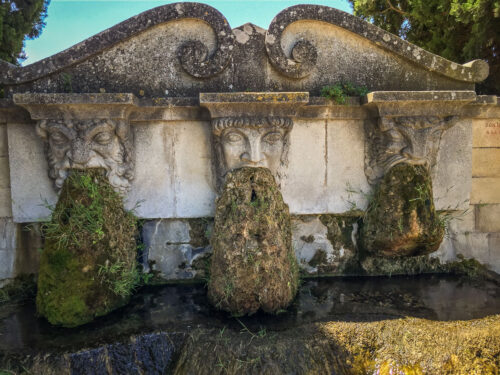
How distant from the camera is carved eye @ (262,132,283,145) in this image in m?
2.78

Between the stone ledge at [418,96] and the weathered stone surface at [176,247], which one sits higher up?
the stone ledge at [418,96]

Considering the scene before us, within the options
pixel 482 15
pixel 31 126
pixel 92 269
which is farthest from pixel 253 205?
pixel 482 15

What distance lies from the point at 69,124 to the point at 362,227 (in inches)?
102

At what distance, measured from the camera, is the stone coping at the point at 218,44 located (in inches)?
110

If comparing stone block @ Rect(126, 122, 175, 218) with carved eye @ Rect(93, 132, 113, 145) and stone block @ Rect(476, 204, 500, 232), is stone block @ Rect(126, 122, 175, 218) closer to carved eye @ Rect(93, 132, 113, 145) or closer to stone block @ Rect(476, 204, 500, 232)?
carved eye @ Rect(93, 132, 113, 145)

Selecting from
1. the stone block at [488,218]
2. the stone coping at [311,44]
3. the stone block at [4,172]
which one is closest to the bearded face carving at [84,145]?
the stone block at [4,172]

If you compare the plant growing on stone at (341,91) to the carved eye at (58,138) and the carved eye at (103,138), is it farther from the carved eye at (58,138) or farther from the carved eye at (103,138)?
the carved eye at (58,138)

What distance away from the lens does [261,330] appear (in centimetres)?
232

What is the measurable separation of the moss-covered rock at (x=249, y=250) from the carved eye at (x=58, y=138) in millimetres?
1287

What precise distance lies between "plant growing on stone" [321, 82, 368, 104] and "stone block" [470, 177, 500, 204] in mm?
1416

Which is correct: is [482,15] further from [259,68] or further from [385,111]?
[259,68]

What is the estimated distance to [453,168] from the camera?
10.5 ft

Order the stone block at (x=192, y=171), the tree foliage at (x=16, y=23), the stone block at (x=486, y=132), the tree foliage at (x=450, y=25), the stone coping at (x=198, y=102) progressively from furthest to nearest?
the tree foliage at (x=16, y=23), the tree foliage at (x=450, y=25), the stone block at (x=486, y=132), the stone block at (x=192, y=171), the stone coping at (x=198, y=102)

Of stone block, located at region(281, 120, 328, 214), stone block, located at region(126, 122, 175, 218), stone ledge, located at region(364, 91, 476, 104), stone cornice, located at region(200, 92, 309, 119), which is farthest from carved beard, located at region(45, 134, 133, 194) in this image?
stone ledge, located at region(364, 91, 476, 104)
